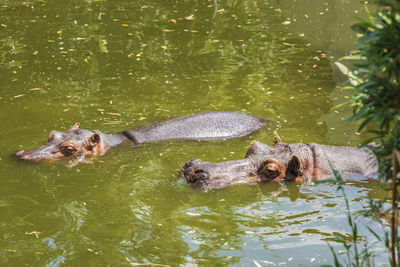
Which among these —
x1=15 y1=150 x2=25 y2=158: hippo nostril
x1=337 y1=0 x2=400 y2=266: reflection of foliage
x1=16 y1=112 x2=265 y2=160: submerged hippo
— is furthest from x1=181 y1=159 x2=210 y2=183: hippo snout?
x1=337 y1=0 x2=400 y2=266: reflection of foliage

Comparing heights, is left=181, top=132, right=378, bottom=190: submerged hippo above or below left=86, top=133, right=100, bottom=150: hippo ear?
above

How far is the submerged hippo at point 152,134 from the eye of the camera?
7.19 meters

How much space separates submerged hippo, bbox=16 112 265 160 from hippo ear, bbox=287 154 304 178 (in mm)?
1541

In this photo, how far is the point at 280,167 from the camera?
20.3 ft

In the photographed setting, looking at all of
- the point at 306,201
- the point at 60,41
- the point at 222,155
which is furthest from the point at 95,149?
the point at 60,41

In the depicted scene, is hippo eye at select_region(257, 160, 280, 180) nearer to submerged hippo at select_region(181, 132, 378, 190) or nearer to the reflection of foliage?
submerged hippo at select_region(181, 132, 378, 190)

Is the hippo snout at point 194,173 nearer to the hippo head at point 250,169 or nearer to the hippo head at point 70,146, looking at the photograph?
the hippo head at point 250,169

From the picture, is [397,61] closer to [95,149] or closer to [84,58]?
[95,149]

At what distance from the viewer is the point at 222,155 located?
710 centimetres

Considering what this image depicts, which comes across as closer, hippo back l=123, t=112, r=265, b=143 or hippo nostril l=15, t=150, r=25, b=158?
hippo nostril l=15, t=150, r=25, b=158

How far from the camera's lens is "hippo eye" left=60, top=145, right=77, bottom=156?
23.6 ft

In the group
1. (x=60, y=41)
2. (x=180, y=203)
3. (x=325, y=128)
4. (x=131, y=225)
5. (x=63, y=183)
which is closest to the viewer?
(x=131, y=225)

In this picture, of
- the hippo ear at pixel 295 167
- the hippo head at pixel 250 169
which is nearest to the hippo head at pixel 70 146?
the hippo head at pixel 250 169

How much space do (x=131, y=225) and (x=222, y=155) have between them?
1.96m
